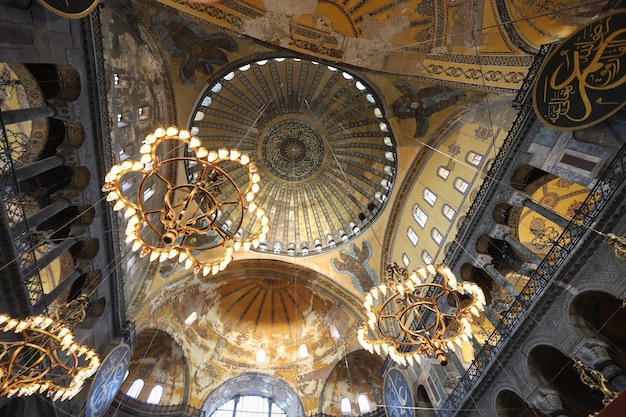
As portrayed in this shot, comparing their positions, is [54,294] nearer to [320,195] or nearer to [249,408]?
[249,408]

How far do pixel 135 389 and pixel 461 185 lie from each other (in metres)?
15.1

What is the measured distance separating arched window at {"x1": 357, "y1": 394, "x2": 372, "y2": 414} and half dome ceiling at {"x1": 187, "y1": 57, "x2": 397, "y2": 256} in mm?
7070

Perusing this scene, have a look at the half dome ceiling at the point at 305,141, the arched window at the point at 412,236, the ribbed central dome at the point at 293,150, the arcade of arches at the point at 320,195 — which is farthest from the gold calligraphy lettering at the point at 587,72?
the ribbed central dome at the point at 293,150

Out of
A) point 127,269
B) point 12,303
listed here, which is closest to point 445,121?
point 127,269

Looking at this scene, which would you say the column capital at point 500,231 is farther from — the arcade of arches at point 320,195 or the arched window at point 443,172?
the arched window at point 443,172

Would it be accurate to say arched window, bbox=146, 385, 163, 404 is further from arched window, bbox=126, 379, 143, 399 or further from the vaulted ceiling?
the vaulted ceiling

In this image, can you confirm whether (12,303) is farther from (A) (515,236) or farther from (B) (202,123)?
(A) (515,236)

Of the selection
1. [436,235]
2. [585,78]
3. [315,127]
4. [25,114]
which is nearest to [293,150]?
[315,127]

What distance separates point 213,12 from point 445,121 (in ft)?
27.0

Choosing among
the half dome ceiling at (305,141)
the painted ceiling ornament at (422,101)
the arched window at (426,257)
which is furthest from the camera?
the half dome ceiling at (305,141)

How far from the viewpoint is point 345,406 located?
1431 cm

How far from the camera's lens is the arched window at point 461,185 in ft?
33.2

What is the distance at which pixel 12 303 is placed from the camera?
6699mm

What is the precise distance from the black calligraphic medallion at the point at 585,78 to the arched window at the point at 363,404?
13.3m
